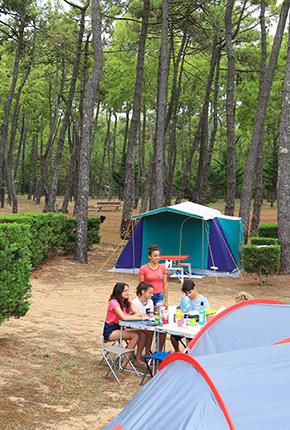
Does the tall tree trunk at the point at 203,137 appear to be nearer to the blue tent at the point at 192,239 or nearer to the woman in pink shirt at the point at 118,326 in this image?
the blue tent at the point at 192,239

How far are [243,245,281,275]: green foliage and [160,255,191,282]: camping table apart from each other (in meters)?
1.75

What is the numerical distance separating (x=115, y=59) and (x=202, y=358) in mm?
27810

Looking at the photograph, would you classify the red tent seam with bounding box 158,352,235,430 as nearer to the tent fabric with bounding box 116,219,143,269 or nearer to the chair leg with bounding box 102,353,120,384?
the chair leg with bounding box 102,353,120,384

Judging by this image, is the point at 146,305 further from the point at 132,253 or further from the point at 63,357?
the point at 132,253

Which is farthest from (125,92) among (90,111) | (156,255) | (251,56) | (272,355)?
(272,355)

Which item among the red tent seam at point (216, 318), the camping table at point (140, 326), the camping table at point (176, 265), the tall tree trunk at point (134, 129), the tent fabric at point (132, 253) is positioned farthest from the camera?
the tall tree trunk at point (134, 129)

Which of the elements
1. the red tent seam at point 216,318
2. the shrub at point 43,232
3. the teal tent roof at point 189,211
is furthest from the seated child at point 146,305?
the teal tent roof at point 189,211

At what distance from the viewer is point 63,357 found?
7785 millimetres

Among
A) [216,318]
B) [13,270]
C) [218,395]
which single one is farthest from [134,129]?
[218,395]

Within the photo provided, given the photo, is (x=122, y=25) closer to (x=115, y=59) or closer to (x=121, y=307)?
(x=115, y=59)

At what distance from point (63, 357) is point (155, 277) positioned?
1737mm

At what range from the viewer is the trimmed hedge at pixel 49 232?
14531 mm

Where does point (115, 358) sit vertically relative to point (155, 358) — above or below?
below

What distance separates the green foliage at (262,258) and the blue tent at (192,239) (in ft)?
5.78
